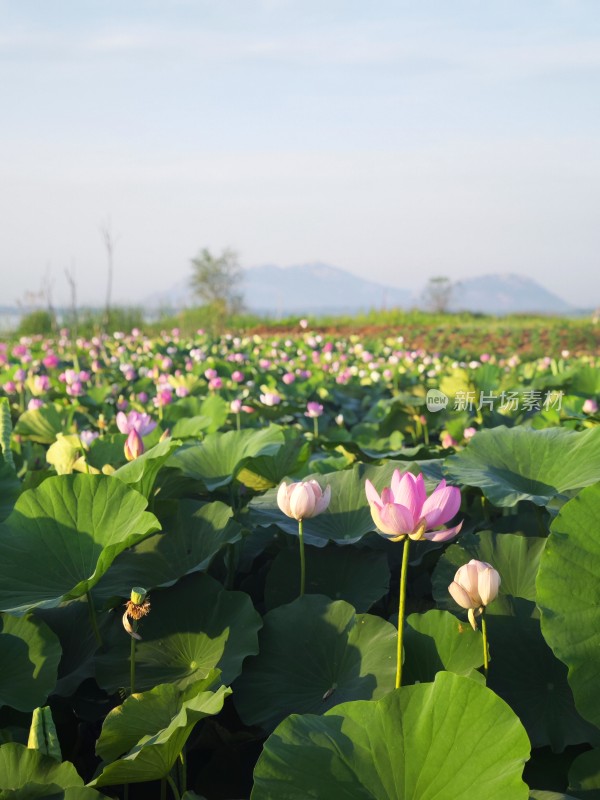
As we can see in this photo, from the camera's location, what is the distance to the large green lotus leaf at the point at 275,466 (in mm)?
1798

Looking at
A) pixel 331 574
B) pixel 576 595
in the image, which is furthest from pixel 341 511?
pixel 576 595

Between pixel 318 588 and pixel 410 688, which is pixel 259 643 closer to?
pixel 318 588

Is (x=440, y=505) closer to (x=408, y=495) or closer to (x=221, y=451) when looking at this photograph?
(x=408, y=495)

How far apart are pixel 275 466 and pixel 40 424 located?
1.24 metres

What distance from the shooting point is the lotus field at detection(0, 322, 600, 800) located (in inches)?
32.4

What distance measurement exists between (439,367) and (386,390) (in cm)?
173

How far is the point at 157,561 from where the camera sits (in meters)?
1.34

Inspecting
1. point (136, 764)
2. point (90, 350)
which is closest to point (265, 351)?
point (90, 350)

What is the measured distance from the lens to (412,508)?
99 cm

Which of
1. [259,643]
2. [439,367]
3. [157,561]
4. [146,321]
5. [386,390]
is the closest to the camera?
[259,643]

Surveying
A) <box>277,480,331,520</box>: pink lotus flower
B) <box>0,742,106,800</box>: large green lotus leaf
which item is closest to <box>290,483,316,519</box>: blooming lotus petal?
<box>277,480,331,520</box>: pink lotus flower

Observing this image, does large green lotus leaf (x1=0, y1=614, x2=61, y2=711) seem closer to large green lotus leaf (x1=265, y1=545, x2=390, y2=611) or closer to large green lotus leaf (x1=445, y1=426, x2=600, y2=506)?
large green lotus leaf (x1=265, y1=545, x2=390, y2=611)

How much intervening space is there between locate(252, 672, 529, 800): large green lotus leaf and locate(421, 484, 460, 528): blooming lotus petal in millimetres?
217

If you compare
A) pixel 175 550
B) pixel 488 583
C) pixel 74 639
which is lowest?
pixel 74 639
